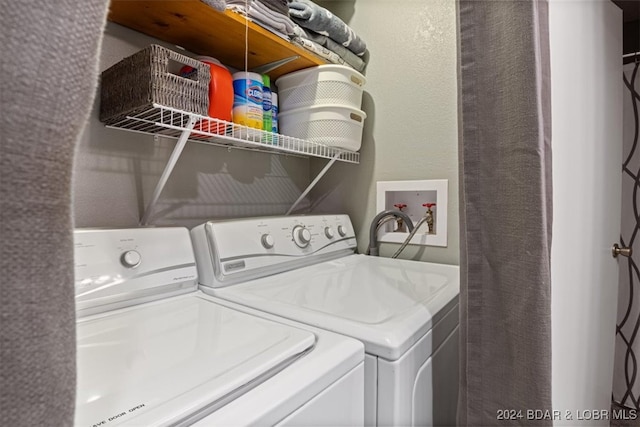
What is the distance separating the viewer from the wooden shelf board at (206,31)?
949mm

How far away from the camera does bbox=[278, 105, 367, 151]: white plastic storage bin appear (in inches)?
52.7

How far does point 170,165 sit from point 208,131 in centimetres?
16

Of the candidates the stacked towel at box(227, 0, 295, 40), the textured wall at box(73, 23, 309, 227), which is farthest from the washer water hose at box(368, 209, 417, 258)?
the stacked towel at box(227, 0, 295, 40)

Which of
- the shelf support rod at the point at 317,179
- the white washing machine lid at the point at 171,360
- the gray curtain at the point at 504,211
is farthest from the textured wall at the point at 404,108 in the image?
the white washing machine lid at the point at 171,360

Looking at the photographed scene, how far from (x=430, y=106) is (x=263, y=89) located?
2.42 ft

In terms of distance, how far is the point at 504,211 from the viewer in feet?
2.25

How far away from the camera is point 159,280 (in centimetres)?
87

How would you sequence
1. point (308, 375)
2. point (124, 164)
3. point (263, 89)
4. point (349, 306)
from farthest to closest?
point (263, 89), point (124, 164), point (349, 306), point (308, 375)

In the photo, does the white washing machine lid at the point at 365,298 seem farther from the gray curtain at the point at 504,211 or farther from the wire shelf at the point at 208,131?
the wire shelf at the point at 208,131

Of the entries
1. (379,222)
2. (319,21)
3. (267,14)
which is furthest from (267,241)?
(319,21)

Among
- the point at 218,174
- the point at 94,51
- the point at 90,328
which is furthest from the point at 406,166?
the point at 94,51

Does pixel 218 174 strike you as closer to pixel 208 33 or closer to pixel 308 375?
pixel 208 33

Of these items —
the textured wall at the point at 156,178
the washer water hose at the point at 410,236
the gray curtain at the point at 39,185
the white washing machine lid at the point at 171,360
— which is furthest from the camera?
the washer water hose at the point at 410,236

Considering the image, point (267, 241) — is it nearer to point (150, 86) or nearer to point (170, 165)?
point (170, 165)
